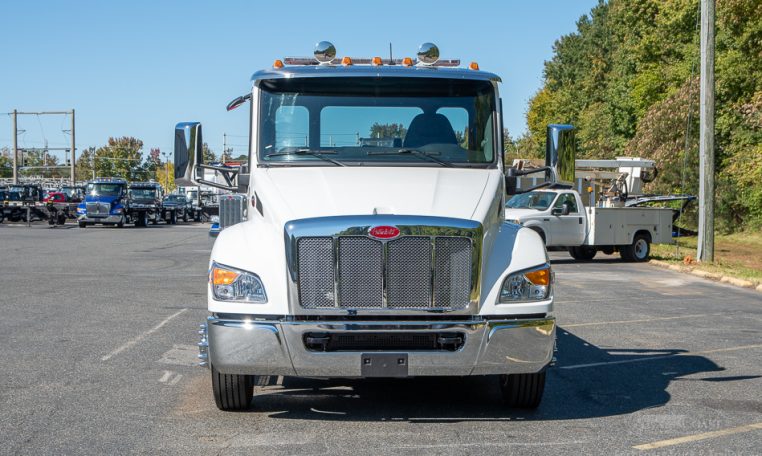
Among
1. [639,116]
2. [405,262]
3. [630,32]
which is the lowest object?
[405,262]

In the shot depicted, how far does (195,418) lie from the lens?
6.53 metres

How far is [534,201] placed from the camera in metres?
25.3

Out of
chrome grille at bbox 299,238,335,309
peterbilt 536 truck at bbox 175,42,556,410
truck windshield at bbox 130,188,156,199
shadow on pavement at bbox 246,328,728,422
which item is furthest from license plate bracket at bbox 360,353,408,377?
truck windshield at bbox 130,188,156,199

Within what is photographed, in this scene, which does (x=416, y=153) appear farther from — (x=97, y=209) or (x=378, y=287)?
(x=97, y=209)

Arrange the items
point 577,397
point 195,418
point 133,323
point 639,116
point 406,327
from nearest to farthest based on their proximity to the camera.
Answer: point 406,327 < point 195,418 < point 577,397 < point 133,323 < point 639,116

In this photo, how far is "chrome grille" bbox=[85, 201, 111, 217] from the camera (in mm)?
46844

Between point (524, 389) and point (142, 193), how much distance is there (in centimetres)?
4684

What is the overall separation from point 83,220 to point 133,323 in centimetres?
3737

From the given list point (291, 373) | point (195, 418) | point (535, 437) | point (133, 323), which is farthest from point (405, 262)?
point (133, 323)

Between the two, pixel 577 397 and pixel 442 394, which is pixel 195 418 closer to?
pixel 442 394

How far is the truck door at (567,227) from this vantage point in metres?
24.6

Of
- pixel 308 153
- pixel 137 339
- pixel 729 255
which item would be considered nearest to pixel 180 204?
pixel 729 255

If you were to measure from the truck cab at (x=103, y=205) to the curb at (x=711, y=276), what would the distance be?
1181 inches

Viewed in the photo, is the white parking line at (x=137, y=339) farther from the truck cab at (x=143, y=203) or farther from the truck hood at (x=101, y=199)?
the truck cab at (x=143, y=203)
